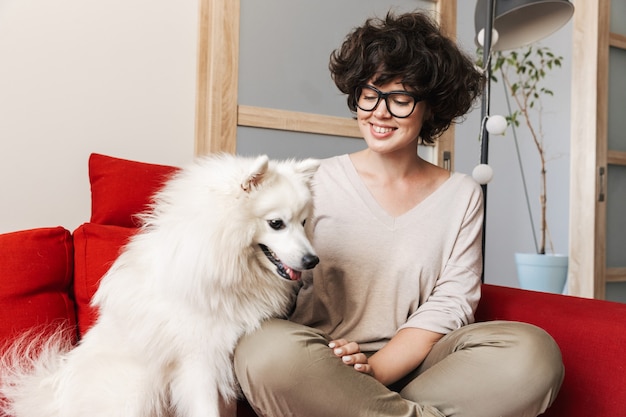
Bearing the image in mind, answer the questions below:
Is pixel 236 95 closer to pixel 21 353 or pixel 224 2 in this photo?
pixel 224 2

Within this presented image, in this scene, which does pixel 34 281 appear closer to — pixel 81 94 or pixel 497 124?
pixel 81 94

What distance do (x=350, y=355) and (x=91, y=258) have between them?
0.84 metres

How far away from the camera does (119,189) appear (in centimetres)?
174

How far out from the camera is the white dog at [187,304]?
1245 mm

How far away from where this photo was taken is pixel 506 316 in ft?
5.26

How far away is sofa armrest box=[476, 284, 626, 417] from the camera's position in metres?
1.30

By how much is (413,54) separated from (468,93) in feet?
0.79

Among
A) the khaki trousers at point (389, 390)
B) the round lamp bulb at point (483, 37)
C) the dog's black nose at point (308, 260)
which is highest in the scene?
the round lamp bulb at point (483, 37)

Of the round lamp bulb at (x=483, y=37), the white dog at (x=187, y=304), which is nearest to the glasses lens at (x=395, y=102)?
the white dog at (x=187, y=304)

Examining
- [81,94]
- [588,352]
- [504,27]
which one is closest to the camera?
[588,352]

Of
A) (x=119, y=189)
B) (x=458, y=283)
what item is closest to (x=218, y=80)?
(x=119, y=189)

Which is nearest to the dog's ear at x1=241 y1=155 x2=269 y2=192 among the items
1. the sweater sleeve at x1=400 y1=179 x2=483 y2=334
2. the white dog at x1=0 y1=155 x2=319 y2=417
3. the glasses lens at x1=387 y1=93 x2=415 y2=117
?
the white dog at x1=0 y1=155 x2=319 y2=417

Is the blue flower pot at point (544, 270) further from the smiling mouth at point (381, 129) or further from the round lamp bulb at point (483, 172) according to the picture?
the smiling mouth at point (381, 129)

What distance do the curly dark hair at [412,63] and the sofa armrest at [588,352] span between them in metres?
0.62
